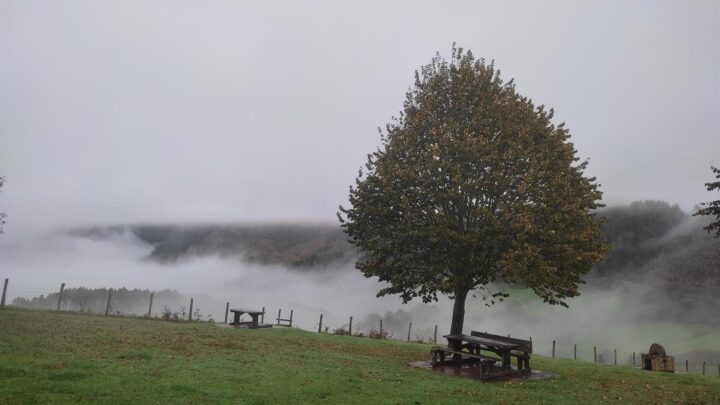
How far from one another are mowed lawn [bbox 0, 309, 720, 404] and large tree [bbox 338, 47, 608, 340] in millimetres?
4554

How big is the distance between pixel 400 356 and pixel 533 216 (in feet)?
31.1

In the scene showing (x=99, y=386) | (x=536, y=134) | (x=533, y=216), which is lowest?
(x=99, y=386)

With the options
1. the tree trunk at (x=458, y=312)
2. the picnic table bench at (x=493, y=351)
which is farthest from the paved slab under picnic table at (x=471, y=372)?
the tree trunk at (x=458, y=312)

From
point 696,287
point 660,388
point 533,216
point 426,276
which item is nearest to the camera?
point 660,388

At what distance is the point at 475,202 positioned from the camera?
79.8ft

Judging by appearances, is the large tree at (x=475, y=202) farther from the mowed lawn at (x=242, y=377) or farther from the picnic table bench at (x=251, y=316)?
the picnic table bench at (x=251, y=316)

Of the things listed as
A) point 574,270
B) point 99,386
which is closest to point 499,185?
point 574,270

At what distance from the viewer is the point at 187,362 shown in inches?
663

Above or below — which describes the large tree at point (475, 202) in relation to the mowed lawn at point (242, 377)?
above

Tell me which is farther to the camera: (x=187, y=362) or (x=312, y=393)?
(x=187, y=362)

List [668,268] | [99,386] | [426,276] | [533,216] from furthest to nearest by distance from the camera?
[668,268], [426,276], [533,216], [99,386]

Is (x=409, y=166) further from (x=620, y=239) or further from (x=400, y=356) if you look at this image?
(x=620, y=239)

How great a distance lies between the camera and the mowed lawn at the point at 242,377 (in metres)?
12.4

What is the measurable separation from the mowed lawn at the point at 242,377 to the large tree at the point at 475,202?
4.55 meters
